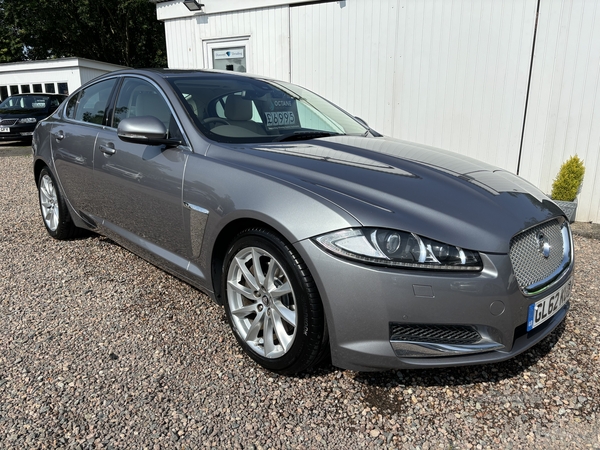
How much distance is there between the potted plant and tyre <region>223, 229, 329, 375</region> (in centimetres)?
448

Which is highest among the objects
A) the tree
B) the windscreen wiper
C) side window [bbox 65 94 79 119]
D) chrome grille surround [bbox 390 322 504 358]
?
the tree

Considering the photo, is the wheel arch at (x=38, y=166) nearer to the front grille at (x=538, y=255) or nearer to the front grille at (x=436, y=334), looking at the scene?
the front grille at (x=436, y=334)

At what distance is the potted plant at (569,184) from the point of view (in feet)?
18.3

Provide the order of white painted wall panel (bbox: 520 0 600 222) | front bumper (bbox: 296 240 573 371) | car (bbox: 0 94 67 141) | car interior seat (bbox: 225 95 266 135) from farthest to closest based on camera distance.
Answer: car (bbox: 0 94 67 141), white painted wall panel (bbox: 520 0 600 222), car interior seat (bbox: 225 95 266 135), front bumper (bbox: 296 240 573 371)

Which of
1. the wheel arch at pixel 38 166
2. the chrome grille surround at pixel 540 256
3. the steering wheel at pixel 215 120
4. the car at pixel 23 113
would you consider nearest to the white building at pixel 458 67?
the chrome grille surround at pixel 540 256

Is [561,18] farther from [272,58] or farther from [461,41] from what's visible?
[272,58]

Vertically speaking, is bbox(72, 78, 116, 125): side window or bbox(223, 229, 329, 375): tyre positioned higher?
bbox(72, 78, 116, 125): side window

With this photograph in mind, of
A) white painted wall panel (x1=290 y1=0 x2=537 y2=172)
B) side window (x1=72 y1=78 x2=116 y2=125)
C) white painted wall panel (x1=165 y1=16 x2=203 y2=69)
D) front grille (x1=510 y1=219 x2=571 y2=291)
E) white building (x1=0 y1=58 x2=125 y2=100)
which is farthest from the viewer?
white building (x1=0 y1=58 x2=125 y2=100)

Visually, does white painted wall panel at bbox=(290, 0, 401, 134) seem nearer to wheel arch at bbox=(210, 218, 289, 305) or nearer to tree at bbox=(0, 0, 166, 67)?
wheel arch at bbox=(210, 218, 289, 305)

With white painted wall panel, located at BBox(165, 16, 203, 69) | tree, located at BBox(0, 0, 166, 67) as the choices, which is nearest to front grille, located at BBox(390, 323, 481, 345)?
white painted wall panel, located at BBox(165, 16, 203, 69)

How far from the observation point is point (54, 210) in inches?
182

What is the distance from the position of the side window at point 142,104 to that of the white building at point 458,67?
4.42m

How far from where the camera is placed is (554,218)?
8.10 ft

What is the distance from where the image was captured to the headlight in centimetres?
198
